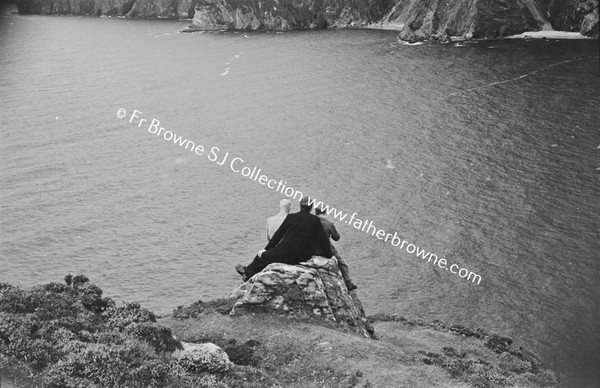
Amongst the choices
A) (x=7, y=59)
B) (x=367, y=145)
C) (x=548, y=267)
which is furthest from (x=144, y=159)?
(x=7, y=59)

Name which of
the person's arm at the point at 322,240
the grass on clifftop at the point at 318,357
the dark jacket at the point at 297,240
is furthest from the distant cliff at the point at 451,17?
the dark jacket at the point at 297,240

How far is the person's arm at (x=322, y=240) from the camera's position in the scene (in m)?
28.5

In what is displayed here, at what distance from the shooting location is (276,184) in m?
80.6

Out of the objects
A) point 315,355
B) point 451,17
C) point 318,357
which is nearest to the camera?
point 318,357

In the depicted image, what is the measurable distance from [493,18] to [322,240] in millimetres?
148119

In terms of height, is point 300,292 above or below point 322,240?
below

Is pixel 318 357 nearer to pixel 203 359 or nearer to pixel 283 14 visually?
pixel 203 359

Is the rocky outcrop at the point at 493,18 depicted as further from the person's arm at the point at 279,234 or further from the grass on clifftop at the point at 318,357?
the person's arm at the point at 279,234

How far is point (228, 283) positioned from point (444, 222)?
23.0 m

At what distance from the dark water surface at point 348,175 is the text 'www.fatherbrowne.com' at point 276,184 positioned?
0.88 metres

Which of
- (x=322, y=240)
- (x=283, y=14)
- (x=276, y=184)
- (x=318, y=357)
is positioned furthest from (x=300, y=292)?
(x=283, y=14)

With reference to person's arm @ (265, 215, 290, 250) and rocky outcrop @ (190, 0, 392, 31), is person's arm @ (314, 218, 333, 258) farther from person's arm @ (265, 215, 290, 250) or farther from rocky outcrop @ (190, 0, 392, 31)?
rocky outcrop @ (190, 0, 392, 31)

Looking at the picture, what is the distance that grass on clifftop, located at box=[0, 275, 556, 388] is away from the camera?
21.1 m

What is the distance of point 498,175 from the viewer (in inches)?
3105
